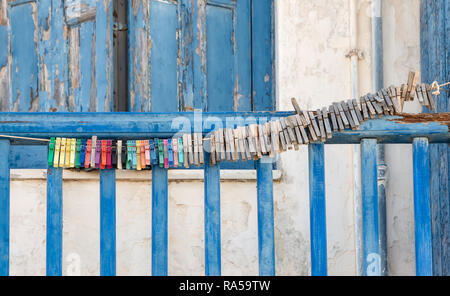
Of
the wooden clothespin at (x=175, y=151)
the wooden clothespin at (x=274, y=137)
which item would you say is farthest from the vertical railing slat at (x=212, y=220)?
the wooden clothespin at (x=274, y=137)

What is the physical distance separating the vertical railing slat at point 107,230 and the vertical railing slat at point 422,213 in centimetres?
102

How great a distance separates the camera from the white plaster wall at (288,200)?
314 centimetres

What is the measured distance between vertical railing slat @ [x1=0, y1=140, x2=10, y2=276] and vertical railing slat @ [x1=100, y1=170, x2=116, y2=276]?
1.02 feet

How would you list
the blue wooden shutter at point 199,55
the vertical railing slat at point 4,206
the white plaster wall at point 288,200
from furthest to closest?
the blue wooden shutter at point 199,55 → the white plaster wall at point 288,200 → the vertical railing slat at point 4,206

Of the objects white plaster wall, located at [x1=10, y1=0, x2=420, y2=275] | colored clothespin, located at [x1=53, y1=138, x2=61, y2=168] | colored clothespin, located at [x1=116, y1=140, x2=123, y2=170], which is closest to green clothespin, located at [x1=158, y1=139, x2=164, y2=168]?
colored clothespin, located at [x1=116, y1=140, x2=123, y2=170]

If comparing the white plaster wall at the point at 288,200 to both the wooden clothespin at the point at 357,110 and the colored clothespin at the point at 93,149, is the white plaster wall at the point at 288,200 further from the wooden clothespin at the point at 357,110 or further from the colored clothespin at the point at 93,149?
the wooden clothespin at the point at 357,110

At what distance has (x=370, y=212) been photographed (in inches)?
76.9

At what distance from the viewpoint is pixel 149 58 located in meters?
3.26

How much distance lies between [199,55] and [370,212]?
1.71 meters

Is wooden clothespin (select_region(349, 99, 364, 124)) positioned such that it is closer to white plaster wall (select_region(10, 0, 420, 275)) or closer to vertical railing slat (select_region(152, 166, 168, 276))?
vertical railing slat (select_region(152, 166, 168, 276))

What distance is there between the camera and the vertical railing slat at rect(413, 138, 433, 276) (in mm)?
1947

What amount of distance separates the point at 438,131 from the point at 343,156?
1318mm
